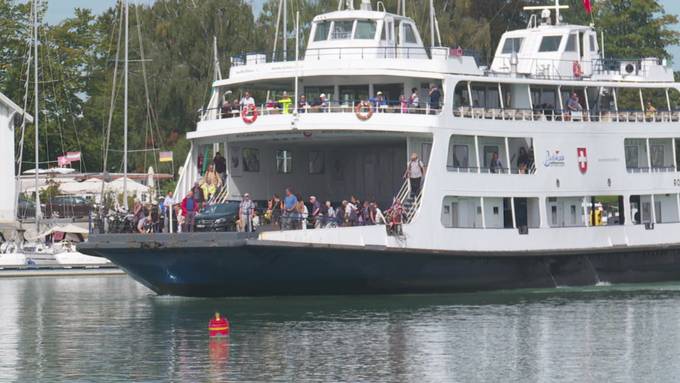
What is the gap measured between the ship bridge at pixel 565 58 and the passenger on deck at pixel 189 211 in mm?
9873

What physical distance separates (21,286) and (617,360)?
26.2m

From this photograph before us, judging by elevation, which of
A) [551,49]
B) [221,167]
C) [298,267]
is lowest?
[298,267]

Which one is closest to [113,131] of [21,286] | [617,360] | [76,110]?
[76,110]

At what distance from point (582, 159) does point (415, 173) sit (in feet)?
18.7

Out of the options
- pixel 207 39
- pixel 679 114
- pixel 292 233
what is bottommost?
pixel 292 233

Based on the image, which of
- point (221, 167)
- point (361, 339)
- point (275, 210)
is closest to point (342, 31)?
point (221, 167)

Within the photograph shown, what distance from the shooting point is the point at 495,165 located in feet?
135

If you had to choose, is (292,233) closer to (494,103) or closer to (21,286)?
(494,103)

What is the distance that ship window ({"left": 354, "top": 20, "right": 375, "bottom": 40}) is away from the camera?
1634 inches

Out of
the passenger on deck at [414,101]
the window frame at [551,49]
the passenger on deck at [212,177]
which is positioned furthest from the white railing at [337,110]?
the window frame at [551,49]

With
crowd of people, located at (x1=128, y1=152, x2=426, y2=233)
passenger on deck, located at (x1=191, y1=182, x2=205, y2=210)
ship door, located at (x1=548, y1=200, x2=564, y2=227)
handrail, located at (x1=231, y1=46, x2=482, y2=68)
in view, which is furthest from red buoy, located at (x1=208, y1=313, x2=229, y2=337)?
ship door, located at (x1=548, y1=200, x2=564, y2=227)

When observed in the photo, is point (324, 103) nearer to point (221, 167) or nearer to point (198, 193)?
point (221, 167)

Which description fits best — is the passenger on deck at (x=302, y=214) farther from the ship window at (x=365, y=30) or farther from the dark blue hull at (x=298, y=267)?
the ship window at (x=365, y=30)

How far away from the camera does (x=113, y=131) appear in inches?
3108
